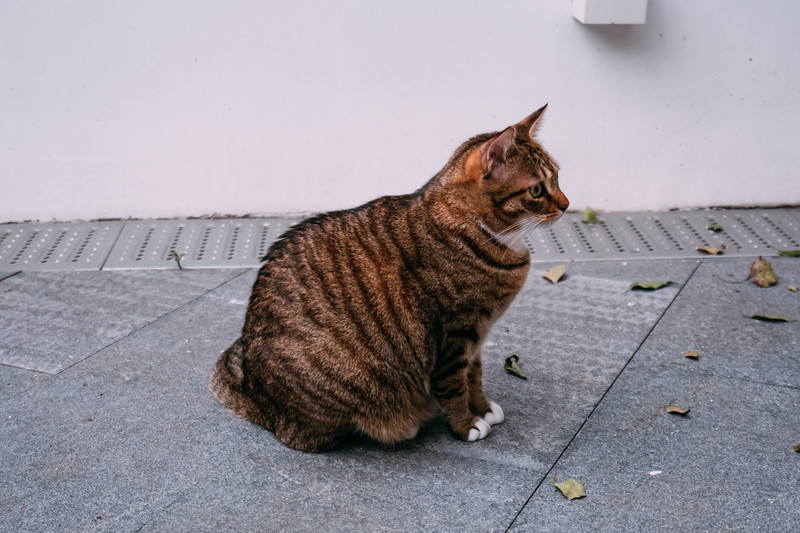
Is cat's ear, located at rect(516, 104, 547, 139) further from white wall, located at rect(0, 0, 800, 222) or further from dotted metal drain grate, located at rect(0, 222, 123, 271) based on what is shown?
dotted metal drain grate, located at rect(0, 222, 123, 271)

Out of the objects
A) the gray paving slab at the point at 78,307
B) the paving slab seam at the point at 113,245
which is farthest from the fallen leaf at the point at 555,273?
the paving slab seam at the point at 113,245

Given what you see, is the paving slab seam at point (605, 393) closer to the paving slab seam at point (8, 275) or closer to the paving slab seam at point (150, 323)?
the paving slab seam at point (150, 323)

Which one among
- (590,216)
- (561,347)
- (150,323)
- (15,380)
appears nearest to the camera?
(15,380)

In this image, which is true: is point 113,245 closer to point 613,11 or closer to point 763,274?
point 613,11

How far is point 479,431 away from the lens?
2.73 meters

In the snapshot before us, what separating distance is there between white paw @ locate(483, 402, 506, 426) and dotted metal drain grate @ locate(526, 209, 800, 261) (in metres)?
1.46

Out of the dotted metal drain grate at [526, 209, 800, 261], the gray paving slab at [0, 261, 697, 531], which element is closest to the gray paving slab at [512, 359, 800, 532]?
the gray paving slab at [0, 261, 697, 531]

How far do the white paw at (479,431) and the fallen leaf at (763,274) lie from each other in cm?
185

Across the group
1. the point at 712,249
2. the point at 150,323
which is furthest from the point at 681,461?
the point at 150,323

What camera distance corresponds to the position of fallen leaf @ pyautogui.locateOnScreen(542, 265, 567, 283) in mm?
3920

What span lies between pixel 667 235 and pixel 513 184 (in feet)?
7.04

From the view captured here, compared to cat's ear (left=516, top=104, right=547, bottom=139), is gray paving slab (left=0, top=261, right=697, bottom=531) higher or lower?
lower

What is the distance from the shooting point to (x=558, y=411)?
9.57 ft

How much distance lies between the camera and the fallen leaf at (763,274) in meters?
3.76
